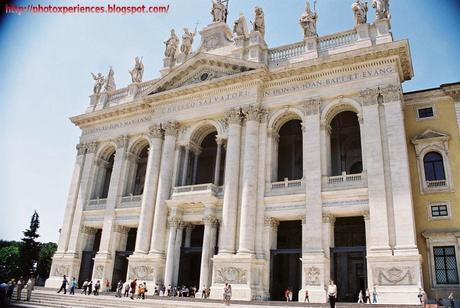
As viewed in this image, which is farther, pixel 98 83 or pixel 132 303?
pixel 98 83

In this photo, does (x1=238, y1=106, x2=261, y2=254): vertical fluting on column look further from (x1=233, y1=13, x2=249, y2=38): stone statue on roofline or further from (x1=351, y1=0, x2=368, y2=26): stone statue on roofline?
(x1=351, y1=0, x2=368, y2=26): stone statue on roofline

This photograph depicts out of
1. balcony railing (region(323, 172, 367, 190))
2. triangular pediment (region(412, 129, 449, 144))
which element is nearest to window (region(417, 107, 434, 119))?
triangular pediment (region(412, 129, 449, 144))

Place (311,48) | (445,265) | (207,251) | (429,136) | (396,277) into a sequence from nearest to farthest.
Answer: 1. (396,277)
2. (445,265)
3. (429,136)
4. (207,251)
5. (311,48)

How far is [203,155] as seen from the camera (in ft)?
119

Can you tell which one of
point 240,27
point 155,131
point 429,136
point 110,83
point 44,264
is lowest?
point 44,264

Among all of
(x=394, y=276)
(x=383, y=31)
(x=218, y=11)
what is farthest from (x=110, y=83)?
(x=394, y=276)

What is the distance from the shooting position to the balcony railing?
24.9 metres

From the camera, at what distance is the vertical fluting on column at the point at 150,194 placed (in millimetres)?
30047

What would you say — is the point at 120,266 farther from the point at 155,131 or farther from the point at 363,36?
the point at 363,36

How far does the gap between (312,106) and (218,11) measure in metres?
14.4

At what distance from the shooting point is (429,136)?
86.8 ft

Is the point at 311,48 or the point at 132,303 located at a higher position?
the point at 311,48

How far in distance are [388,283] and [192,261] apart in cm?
1544

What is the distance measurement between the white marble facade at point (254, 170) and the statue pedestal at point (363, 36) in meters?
0.08
